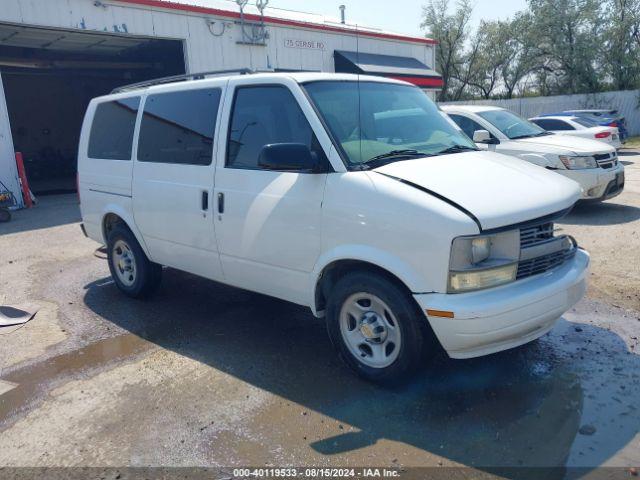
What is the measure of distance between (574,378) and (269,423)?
7.01ft

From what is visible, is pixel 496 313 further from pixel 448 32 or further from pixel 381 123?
pixel 448 32

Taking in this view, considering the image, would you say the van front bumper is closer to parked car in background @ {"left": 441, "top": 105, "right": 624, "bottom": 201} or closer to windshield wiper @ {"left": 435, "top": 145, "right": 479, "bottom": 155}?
windshield wiper @ {"left": 435, "top": 145, "right": 479, "bottom": 155}

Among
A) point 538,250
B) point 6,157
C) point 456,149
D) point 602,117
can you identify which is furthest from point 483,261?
point 602,117

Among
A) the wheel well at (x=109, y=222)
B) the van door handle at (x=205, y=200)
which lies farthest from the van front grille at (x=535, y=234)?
the wheel well at (x=109, y=222)

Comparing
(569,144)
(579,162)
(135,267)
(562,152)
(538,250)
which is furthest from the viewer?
(569,144)

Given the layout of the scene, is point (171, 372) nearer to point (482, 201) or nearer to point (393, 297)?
point (393, 297)

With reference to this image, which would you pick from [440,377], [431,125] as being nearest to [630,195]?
[431,125]

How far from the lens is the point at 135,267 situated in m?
5.73

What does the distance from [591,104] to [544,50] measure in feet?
22.5

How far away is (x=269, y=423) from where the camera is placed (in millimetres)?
3443

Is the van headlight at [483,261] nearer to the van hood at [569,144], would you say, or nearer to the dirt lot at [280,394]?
the dirt lot at [280,394]

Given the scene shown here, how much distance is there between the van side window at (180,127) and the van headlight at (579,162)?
608 cm

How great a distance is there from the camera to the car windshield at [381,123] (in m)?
3.83

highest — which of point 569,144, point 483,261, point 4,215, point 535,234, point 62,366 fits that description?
point 569,144
